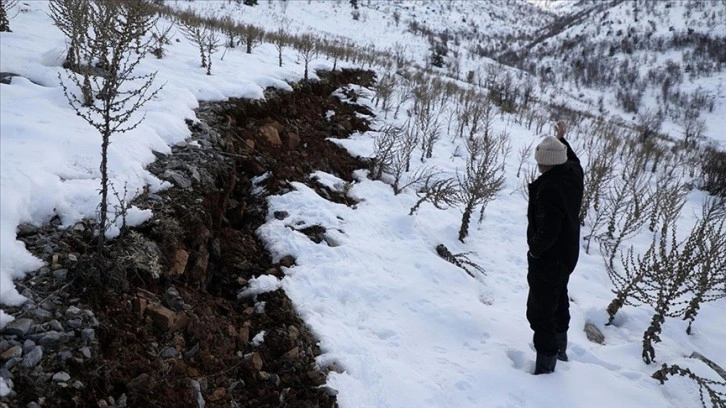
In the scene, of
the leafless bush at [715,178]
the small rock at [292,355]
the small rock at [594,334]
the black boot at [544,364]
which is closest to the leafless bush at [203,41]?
the small rock at [292,355]

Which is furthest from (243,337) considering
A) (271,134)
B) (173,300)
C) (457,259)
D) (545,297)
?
(271,134)

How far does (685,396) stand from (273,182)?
4.25 metres

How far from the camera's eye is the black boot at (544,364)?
3115 millimetres

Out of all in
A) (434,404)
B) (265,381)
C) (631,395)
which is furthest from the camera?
(631,395)

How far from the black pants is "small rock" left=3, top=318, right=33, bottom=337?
298 cm

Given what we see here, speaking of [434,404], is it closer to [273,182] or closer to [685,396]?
[685,396]

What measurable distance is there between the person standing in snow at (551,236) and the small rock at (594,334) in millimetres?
1184

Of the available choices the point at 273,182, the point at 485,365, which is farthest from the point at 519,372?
the point at 273,182

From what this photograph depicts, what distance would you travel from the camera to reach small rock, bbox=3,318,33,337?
1.74 m

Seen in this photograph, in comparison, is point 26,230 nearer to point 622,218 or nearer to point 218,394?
point 218,394

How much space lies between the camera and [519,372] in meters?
3.17

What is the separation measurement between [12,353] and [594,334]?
4.57 meters

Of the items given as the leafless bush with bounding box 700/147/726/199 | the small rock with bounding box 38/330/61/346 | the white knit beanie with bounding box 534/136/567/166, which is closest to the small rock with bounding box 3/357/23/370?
the small rock with bounding box 38/330/61/346

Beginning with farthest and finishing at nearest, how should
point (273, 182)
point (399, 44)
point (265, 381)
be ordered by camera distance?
point (399, 44) → point (273, 182) → point (265, 381)
